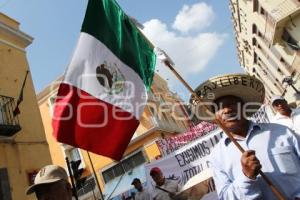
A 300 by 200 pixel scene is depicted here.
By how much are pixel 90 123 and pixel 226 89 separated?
1.97 m

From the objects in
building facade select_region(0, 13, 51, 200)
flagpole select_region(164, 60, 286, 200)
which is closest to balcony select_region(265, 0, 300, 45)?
building facade select_region(0, 13, 51, 200)

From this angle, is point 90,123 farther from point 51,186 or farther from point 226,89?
point 226,89

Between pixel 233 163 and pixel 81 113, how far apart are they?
7.55 feet

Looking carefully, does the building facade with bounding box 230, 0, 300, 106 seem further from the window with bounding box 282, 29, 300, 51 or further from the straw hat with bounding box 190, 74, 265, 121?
the straw hat with bounding box 190, 74, 265, 121

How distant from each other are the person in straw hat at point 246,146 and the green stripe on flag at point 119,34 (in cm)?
189

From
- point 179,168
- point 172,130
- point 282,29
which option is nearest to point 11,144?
point 179,168

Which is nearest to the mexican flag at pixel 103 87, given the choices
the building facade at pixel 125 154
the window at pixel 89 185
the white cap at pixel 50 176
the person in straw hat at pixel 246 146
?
the white cap at pixel 50 176

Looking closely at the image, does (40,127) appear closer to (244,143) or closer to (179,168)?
(179,168)

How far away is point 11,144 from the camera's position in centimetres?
1484

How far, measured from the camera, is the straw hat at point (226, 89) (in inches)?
136

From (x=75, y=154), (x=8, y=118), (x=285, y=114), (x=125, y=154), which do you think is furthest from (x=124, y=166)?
(x=285, y=114)

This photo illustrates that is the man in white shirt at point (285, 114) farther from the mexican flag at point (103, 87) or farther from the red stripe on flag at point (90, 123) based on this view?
the red stripe on flag at point (90, 123)

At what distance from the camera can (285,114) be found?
21.4ft

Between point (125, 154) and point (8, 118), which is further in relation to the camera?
point (125, 154)
